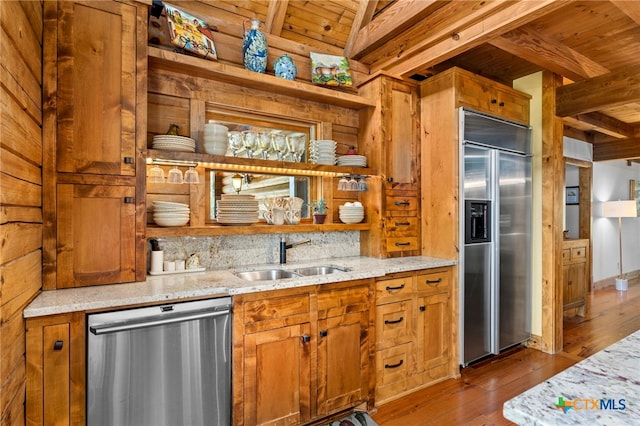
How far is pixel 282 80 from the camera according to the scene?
2.55 m

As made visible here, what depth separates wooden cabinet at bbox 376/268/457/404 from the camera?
8.14 ft

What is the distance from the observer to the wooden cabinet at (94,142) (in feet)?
5.86

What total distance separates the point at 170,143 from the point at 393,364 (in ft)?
7.20

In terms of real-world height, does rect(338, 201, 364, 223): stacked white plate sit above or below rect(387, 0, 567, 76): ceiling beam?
below

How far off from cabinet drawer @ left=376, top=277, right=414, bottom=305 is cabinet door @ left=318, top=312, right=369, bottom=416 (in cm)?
20

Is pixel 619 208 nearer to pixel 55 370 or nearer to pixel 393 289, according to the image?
pixel 393 289

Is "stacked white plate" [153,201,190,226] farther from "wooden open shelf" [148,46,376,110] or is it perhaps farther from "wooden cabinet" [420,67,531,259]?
"wooden cabinet" [420,67,531,259]

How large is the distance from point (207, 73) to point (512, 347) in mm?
3701

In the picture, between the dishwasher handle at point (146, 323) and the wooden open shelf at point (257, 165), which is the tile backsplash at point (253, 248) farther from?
the dishwasher handle at point (146, 323)

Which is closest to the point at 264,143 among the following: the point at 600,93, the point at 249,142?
the point at 249,142

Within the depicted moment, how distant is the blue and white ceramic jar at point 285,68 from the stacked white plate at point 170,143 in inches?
36.7

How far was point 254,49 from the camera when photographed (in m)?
2.51

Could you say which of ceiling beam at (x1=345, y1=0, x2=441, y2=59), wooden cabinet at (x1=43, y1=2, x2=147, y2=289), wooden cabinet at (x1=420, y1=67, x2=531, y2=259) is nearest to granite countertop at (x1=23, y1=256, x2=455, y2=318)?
wooden cabinet at (x1=43, y1=2, x2=147, y2=289)

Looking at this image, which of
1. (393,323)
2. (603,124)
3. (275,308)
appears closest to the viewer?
(275,308)
